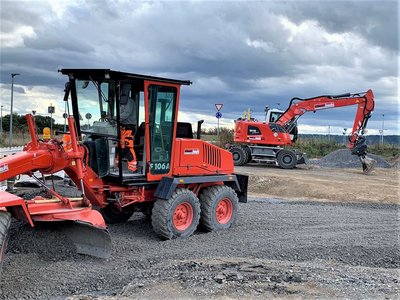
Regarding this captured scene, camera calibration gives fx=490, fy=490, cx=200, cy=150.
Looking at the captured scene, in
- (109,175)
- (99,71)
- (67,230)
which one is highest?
(99,71)

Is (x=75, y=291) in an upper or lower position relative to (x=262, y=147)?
lower

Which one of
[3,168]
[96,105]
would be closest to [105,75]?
[96,105]

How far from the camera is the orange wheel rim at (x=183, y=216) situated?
26.3 ft

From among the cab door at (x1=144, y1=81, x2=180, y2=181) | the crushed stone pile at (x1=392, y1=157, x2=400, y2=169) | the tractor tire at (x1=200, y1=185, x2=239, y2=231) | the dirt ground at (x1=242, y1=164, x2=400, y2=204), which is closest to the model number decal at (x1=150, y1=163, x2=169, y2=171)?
the cab door at (x1=144, y1=81, x2=180, y2=181)

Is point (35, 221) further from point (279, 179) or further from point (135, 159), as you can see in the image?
point (279, 179)

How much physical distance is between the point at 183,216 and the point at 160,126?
1.54 metres

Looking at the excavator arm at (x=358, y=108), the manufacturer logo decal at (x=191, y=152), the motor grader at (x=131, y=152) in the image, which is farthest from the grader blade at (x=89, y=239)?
the excavator arm at (x=358, y=108)

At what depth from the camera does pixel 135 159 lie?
7.94 meters

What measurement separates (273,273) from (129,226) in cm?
359

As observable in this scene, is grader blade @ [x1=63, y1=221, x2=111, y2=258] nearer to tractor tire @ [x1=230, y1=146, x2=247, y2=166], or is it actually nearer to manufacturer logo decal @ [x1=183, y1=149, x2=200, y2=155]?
manufacturer logo decal @ [x1=183, y1=149, x2=200, y2=155]

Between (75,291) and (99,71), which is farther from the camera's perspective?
(99,71)

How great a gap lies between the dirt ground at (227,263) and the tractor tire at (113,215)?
0.55 feet

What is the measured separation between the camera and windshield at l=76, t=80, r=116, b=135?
302 inches

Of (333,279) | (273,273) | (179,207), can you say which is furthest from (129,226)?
(333,279)
